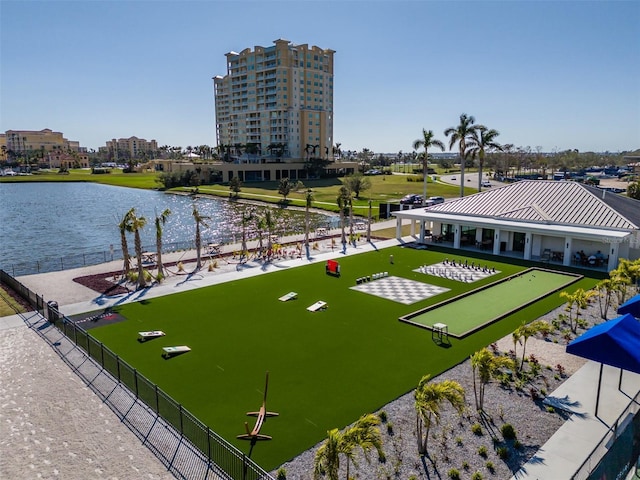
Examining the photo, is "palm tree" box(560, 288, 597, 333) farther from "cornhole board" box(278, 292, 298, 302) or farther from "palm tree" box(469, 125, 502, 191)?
"palm tree" box(469, 125, 502, 191)

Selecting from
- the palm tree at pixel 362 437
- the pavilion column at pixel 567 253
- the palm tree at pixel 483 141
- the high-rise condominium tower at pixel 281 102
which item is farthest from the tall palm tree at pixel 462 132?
the high-rise condominium tower at pixel 281 102

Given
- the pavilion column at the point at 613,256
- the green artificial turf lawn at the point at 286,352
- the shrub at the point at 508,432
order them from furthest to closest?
1. the pavilion column at the point at 613,256
2. the green artificial turf lawn at the point at 286,352
3. the shrub at the point at 508,432

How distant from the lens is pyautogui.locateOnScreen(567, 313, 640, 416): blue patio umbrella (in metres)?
13.6

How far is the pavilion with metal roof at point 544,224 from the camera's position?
33.2 m

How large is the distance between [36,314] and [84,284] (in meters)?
5.40

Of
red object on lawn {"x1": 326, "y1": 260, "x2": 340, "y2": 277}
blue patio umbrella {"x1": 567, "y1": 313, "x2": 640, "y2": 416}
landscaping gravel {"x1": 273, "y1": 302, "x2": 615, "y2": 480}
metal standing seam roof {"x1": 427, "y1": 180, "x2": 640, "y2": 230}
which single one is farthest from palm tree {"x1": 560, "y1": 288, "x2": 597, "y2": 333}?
metal standing seam roof {"x1": 427, "y1": 180, "x2": 640, "y2": 230}

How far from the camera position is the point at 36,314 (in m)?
23.8

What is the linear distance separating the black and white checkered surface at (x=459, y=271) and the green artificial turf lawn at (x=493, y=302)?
1.81 m

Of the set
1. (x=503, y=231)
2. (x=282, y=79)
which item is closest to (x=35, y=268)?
(x=503, y=231)

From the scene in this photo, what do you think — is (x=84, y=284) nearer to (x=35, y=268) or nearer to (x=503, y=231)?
(x=35, y=268)

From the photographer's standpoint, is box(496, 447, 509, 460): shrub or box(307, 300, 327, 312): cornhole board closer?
box(496, 447, 509, 460): shrub

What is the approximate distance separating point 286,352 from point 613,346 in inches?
453

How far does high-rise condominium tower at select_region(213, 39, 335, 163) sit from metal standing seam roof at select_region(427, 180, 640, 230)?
93168 mm

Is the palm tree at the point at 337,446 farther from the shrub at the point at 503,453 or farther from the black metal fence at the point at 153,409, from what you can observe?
the shrub at the point at 503,453
